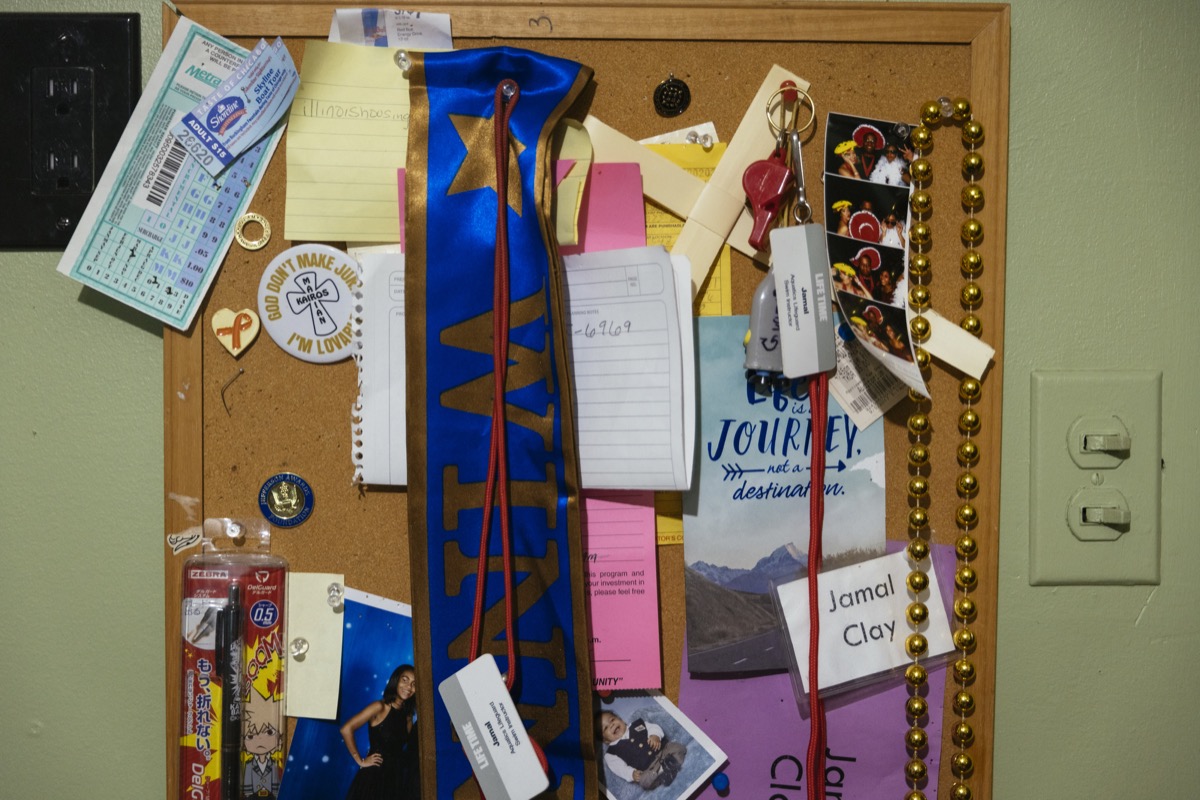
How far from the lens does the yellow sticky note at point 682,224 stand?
0.61m

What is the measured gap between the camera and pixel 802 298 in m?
0.59

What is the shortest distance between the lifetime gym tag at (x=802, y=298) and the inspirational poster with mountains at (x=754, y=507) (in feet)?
0.13

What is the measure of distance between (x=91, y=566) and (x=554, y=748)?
388 mm

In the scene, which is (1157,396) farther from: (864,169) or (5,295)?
(5,295)

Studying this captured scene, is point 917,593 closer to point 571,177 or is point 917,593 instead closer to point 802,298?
point 802,298

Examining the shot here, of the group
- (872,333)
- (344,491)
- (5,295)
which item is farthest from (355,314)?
(872,333)

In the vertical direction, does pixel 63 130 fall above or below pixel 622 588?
above

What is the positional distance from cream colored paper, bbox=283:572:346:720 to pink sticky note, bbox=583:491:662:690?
0.65 feet

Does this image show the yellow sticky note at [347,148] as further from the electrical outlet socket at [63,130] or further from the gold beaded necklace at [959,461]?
the gold beaded necklace at [959,461]

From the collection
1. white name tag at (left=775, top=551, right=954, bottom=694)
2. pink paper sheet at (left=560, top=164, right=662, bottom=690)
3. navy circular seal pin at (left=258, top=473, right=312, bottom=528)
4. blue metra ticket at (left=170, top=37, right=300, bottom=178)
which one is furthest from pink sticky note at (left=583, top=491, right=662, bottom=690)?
blue metra ticket at (left=170, top=37, right=300, bottom=178)

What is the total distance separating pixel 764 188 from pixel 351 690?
1.60ft

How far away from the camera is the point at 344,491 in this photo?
0.63 m

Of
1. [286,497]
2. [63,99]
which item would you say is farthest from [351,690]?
[63,99]

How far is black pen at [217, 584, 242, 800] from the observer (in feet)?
2.00
